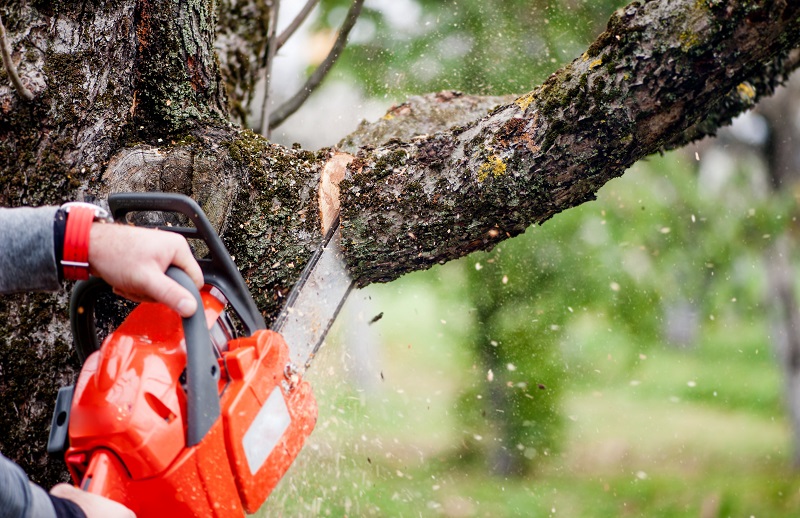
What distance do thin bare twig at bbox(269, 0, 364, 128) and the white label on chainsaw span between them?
5.98 feet

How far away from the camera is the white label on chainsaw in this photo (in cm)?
127

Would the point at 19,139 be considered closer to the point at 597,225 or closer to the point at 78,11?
the point at 78,11

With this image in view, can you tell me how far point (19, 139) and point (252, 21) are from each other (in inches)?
57.2

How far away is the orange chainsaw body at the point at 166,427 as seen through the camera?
1114 mm

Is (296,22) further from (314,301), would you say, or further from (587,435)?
(587,435)

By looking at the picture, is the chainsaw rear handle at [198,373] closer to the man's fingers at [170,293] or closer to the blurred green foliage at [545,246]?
the man's fingers at [170,293]

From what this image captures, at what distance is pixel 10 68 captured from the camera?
138 cm

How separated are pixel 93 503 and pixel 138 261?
0.41m

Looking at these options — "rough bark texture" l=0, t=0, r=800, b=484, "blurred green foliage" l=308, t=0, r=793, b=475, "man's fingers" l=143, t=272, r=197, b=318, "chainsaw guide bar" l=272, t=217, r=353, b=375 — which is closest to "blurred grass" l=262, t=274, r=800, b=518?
"blurred green foliage" l=308, t=0, r=793, b=475

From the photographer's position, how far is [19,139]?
4.85 ft

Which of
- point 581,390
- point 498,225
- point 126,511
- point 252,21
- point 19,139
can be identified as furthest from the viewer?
point 581,390

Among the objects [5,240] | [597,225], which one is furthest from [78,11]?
[597,225]

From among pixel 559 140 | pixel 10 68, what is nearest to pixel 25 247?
pixel 10 68

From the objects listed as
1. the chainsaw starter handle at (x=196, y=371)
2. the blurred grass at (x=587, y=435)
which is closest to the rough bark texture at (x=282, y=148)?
the chainsaw starter handle at (x=196, y=371)
